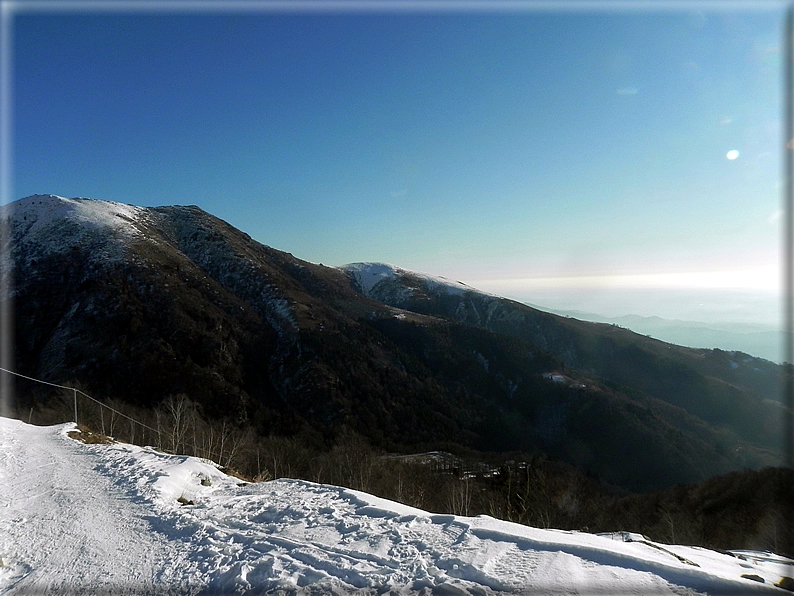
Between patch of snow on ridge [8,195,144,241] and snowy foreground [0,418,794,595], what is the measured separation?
159912mm

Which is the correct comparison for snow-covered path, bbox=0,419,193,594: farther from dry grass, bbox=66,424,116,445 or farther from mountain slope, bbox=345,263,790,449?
mountain slope, bbox=345,263,790,449

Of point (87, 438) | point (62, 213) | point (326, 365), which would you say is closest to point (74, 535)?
point (87, 438)

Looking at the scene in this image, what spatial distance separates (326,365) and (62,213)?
346ft

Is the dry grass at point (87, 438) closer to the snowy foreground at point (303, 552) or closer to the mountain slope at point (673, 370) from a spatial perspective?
the snowy foreground at point (303, 552)

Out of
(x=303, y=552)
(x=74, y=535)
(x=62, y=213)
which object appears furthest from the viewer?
(x=62, y=213)

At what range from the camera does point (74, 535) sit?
21.9ft

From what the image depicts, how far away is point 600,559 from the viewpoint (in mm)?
5383

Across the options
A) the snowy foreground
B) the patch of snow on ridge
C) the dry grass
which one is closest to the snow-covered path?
the snowy foreground

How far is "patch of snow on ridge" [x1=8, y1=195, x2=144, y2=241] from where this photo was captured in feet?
447

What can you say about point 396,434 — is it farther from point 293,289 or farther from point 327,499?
point 327,499

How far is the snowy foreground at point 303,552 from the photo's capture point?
5086 mm

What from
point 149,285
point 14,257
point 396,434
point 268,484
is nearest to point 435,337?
point 396,434

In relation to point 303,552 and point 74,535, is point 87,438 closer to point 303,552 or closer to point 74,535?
point 74,535

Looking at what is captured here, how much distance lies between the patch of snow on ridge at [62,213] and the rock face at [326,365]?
2.20 ft
